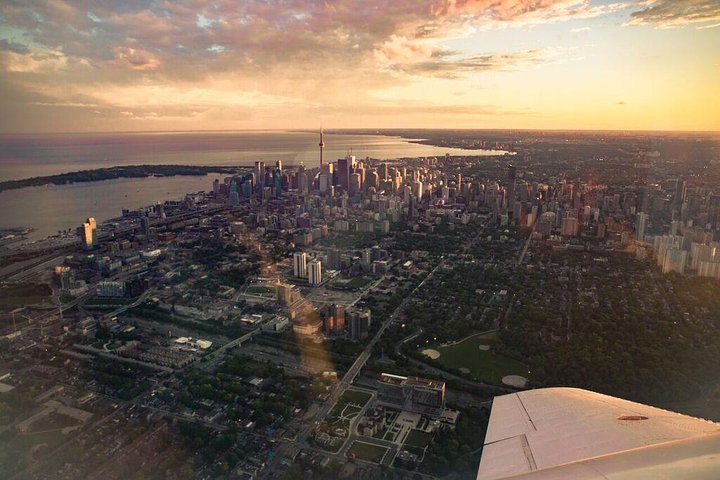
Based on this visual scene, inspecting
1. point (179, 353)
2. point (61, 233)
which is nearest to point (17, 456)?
point (179, 353)

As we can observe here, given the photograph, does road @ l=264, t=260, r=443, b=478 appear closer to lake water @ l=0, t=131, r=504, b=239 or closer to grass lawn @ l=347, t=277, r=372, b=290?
grass lawn @ l=347, t=277, r=372, b=290

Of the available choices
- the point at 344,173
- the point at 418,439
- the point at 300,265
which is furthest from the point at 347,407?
the point at 344,173

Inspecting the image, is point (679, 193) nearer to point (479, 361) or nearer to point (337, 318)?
point (479, 361)

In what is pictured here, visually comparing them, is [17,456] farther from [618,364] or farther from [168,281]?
[618,364]

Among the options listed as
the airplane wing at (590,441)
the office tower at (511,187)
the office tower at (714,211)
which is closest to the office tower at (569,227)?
the office tower at (511,187)

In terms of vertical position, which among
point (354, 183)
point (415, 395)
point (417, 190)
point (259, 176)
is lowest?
point (415, 395)

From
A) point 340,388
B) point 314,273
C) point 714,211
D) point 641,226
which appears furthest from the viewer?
point 641,226
